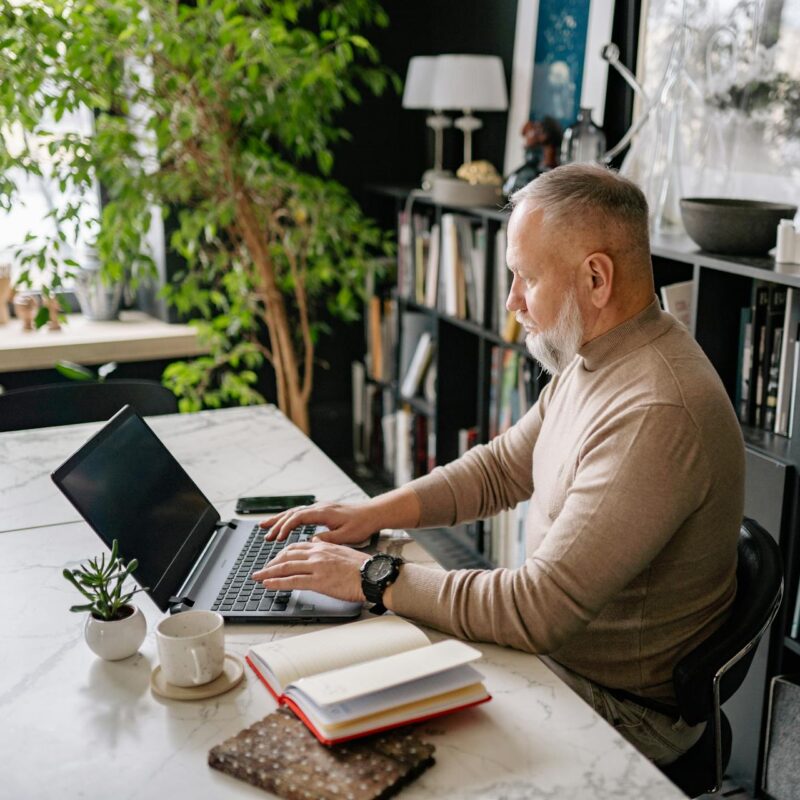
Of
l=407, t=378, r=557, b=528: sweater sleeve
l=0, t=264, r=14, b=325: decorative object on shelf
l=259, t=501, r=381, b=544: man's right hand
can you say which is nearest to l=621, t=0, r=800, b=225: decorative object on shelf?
l=407, t=378, r=557, b=528: sweater sleeve

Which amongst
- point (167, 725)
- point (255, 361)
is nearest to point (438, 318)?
point (255, 361)

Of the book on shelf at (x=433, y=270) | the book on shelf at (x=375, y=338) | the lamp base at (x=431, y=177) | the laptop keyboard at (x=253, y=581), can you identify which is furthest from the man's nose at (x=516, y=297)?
the book on shelf at (x=375, y=338)

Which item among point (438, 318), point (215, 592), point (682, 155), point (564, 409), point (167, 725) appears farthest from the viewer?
point (438, 318)

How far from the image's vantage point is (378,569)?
1410mm

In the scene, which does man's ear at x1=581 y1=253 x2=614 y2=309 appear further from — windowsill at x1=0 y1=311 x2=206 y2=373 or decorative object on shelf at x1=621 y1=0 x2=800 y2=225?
windowsill at x1=0 y1=311 x2=206 y2=373

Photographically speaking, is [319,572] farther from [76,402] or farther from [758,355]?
[76,402]

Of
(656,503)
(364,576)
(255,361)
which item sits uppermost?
(656,503)

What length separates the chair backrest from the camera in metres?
1.39

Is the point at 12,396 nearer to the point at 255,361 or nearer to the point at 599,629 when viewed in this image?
the point at 255,361

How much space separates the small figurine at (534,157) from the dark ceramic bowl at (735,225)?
773 mm

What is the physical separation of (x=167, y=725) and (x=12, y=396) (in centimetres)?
153

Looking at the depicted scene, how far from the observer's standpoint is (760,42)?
235 centimetres

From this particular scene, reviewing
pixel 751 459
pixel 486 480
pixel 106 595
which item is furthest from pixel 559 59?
pixel 106 595

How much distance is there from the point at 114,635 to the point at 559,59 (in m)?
2.50
